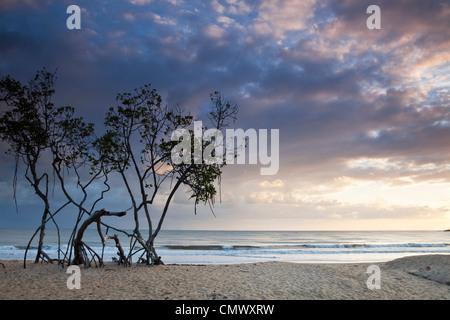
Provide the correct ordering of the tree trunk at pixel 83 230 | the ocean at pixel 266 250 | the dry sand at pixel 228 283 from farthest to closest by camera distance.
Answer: the ocean at pixel 266 250
the tree trunk at pixel 83 230
the dry sand at pixel 228 283

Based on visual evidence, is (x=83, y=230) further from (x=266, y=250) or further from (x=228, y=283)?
(x=266, y=250)

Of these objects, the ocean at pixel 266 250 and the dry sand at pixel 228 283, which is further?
the ocean at pixel 266 250

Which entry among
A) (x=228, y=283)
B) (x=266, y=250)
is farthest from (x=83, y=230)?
(x=266, y=250)

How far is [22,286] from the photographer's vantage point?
8625 mm

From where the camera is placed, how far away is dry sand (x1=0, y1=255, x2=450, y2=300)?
26.1 feet

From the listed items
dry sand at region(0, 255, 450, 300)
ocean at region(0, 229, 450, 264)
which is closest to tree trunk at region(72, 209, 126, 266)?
dry sand at region(0, 255, 450, 300)

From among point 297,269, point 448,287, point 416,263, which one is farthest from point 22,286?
point 416,263

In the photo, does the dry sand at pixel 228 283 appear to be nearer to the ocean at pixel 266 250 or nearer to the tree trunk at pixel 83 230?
the tree trunk at pixel 83 230

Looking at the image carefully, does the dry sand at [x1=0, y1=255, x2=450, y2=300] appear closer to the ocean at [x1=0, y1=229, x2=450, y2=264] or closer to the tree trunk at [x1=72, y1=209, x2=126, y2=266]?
the tree trunk at [x1=72, y1=209, x2=126, y2=266]

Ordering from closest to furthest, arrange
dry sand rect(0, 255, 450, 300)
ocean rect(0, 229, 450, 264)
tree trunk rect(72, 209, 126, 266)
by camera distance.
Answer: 1. dry sand rect(0, 255, 450, 300)
2. tree trunk rect(72, 209, 126, 266)
3. ocean rect(0, 229, 450, 264)

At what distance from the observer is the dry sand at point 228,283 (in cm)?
796

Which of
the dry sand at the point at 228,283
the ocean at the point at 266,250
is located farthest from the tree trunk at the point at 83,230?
the ocean at the point at 266,250

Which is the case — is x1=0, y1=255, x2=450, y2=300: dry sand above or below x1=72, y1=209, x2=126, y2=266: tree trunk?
below
